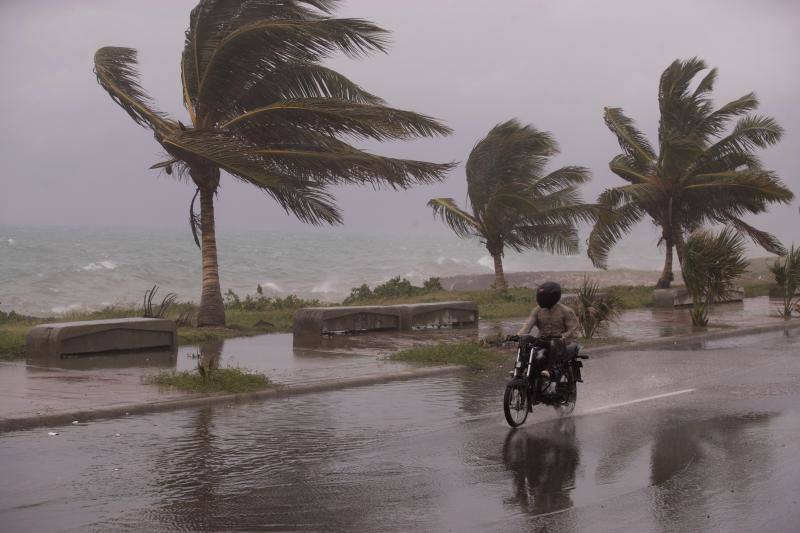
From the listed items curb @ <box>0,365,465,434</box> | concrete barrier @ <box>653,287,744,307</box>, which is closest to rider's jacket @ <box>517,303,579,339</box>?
curb @ <box>0,365,465,434</box>

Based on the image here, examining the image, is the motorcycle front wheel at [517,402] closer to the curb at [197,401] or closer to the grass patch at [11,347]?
the curb at [197,401]

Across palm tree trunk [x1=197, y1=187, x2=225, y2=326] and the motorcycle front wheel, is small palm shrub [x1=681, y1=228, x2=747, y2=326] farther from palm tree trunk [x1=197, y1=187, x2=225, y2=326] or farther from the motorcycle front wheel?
the motorcycle front wheel

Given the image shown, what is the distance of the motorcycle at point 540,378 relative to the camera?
10.2 meters

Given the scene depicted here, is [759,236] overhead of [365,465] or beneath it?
overhead

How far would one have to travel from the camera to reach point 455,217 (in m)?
33.7

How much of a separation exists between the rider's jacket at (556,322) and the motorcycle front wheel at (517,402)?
2.74 feet

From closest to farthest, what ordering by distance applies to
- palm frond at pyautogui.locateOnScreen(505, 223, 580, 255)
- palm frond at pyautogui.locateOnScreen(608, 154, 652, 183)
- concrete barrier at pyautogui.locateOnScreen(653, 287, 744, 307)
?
concrete barrier at pyautogui.locateOnScreen(653, 287, 744, 307) < palm frond at pyautogui.locateOnScreen(505, 223, 580, 255) < palm frond at pyautogui.locateOnScreen(608, 154, 652, 183)

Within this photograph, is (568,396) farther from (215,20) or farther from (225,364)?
(215,20)

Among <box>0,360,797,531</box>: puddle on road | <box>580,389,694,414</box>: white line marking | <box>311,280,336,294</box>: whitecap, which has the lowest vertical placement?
<box>0,360,797,531</box>: puddle on road

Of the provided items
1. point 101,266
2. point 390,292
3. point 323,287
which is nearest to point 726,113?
point 390,292

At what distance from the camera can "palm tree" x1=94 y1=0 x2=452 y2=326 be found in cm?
1939

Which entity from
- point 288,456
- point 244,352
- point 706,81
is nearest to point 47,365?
point 244,352

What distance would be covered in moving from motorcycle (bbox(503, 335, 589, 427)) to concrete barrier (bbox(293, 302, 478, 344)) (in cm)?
793

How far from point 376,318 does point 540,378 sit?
9.89 metres
